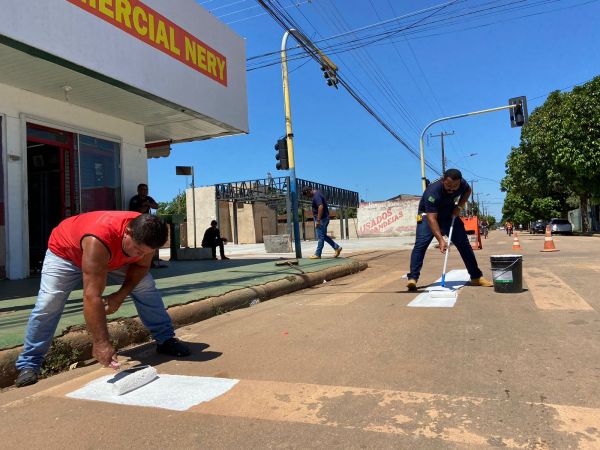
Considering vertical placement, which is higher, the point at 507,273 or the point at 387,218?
the point at 387,218

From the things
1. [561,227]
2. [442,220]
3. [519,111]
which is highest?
[519,111]

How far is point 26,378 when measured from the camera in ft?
11.8

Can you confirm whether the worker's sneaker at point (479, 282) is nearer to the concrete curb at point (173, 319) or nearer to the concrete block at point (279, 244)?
the concrete curb at point (173, 319)

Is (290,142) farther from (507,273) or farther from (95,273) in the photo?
(95,273)

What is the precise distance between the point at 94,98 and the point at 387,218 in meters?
40.7

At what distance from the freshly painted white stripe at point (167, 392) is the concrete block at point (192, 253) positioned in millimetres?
9789

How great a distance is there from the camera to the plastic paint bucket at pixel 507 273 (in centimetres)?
639

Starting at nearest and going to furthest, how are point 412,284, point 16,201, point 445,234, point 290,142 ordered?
point 412,284
point 445,234
point 16,201
point 290,142

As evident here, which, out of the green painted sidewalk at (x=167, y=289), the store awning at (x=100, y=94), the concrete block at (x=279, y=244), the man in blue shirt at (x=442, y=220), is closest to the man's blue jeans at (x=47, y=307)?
the green painted sidewalk at (x=167, y=289)

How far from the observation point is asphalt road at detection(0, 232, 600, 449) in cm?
257

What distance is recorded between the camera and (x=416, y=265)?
277 inches

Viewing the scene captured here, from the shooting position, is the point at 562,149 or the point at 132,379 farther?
the point at 562,149

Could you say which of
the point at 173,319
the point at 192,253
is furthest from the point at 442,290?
the point at 192,253

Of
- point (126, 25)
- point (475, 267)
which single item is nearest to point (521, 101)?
point (475, 267)
